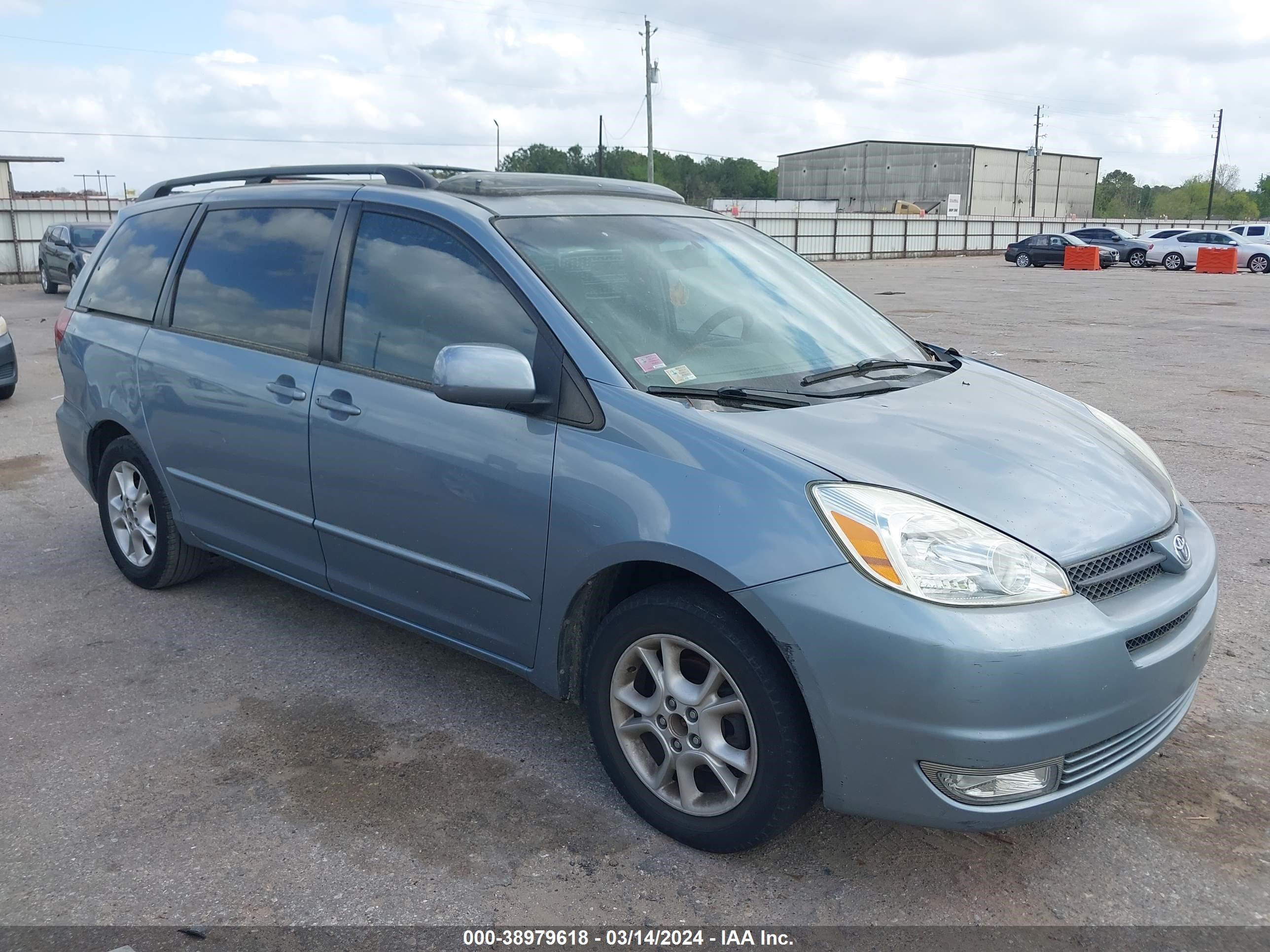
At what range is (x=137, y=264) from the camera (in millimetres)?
4875

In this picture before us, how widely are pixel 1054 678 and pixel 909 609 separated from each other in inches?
14.5

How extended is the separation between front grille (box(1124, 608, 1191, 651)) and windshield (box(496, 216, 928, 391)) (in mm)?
1151

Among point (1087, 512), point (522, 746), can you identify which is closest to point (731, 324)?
point (1087, 512)

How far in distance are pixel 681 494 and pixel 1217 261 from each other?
3904cm

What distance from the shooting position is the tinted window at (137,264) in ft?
15.4

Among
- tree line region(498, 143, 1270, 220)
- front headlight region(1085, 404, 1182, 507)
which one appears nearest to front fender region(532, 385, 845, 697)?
front headlight region(1085, 404, 1182, 507)

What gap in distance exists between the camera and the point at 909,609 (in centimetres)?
246

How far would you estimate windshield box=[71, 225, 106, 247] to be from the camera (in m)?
21.6

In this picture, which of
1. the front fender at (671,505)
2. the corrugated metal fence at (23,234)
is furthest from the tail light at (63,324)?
the corrugated metal fence at (23,234)

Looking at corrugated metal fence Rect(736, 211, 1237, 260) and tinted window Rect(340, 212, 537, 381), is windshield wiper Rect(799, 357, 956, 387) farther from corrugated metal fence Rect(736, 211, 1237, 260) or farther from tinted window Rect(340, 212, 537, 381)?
corrugated metal fence Rect(736, 211, 1237, 260)

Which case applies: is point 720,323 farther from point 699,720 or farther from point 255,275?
point 255,275

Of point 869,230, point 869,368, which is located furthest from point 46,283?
point 869,230

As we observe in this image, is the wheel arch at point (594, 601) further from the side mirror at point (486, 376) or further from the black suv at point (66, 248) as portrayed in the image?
the black suv at point (66, 248)

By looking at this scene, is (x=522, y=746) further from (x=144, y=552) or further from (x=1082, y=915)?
(x=144, y=552)
